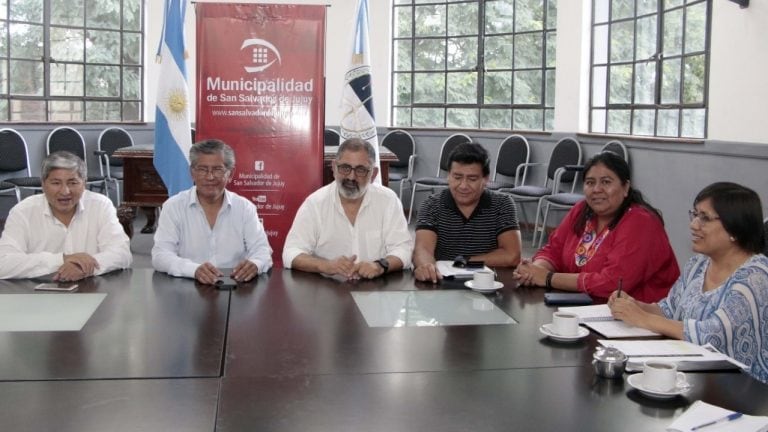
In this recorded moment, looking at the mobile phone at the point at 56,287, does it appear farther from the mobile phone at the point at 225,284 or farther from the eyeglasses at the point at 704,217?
the eyeglasses at the point at 704,217

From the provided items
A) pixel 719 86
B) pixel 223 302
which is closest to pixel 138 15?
pixel 719 86

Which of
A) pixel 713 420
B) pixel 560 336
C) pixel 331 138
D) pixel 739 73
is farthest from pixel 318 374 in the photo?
pixel 331 138

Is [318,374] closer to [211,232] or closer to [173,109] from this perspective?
[211,232]

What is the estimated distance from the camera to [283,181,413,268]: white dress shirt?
3.06m

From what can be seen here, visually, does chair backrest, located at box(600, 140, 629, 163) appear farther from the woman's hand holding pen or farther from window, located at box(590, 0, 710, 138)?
the woman's hand holding pen

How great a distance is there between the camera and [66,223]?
2.94 m

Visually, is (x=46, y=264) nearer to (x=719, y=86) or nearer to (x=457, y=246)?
(x=457, y=246)

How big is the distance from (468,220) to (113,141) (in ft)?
17.2

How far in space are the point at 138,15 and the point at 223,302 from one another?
635 centimetres

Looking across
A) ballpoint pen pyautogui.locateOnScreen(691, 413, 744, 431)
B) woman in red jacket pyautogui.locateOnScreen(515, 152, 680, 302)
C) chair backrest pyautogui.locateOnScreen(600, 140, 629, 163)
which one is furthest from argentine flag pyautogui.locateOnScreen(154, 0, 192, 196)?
ballpoint pen pyautogui.locateOnScreen(691, 413, 744, 431)

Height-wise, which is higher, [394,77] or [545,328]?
[394,77]

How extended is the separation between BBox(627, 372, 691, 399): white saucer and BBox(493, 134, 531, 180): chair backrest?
221 inches

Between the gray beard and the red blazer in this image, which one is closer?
the red blazer

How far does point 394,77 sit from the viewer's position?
325 inches
